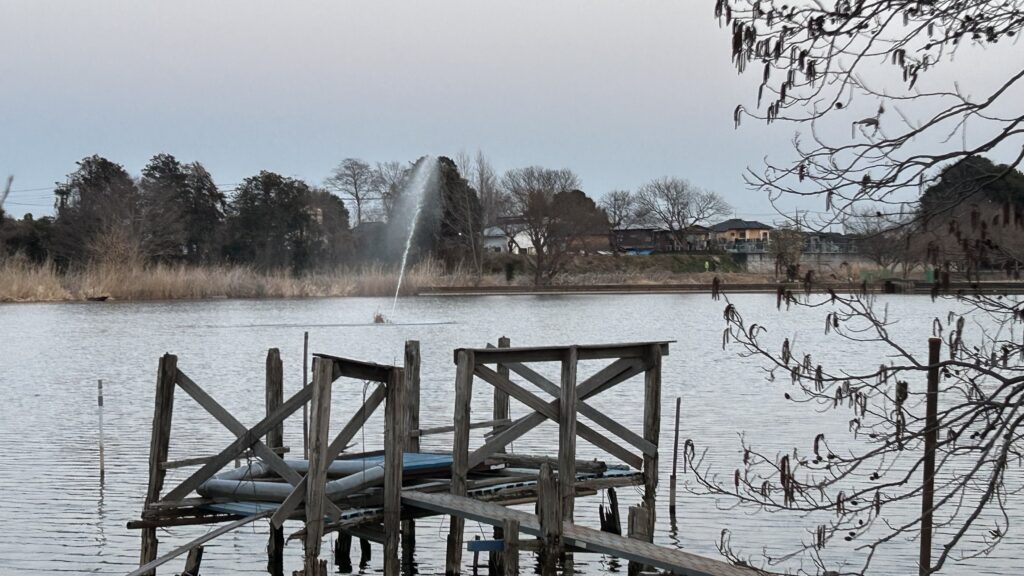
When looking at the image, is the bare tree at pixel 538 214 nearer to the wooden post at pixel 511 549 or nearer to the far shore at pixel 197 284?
the far shore at pixel 197 284

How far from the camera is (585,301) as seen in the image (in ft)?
233

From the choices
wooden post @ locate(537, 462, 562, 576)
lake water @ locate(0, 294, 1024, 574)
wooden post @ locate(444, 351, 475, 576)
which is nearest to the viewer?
wooden post @ locate(537, 462, 562, 576)

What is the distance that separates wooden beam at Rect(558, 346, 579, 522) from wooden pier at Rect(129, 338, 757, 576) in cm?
1

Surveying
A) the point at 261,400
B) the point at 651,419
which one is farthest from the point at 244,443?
the point at 261,400

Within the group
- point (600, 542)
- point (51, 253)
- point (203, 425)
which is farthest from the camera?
point (51, 253)

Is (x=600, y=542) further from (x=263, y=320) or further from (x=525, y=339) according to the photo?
(x=263, y=320)

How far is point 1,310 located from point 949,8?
192 feet

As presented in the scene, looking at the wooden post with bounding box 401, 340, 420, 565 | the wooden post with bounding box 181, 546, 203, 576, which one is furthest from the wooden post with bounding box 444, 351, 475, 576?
the wooden post with bounding box 181, 546, 203, 576

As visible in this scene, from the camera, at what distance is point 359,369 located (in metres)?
10.5

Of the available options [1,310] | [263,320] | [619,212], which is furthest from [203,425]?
[619,212]

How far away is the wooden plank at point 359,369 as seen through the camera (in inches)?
408

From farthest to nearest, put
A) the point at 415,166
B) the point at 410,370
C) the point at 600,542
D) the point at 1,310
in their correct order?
1. the point at 415,166
2. the point at 1,310
3. the point at 410,370
4. the point at 600,542

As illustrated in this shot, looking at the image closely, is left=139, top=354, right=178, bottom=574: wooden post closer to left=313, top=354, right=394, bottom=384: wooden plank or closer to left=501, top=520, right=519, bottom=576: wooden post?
left=313, top=354, right=394, bottom=384: wooden plank

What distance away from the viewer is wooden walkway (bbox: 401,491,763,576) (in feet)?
30.5
